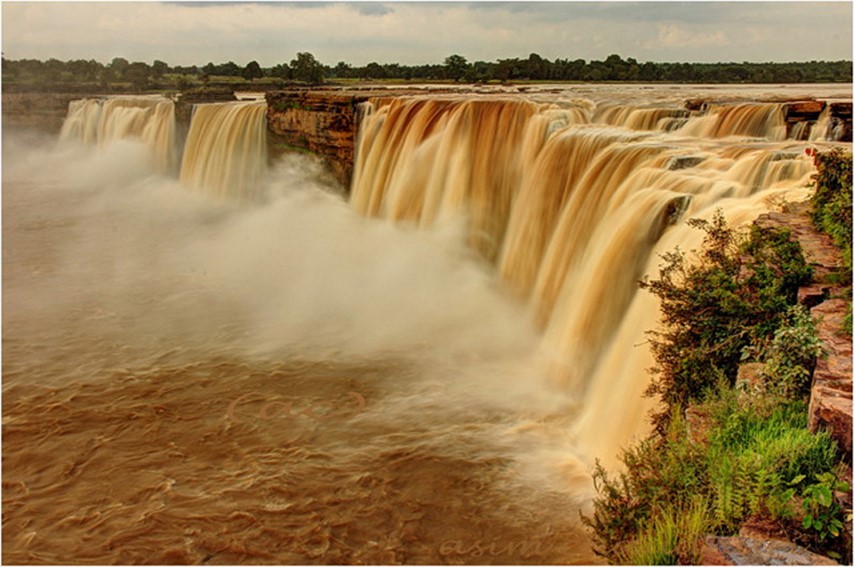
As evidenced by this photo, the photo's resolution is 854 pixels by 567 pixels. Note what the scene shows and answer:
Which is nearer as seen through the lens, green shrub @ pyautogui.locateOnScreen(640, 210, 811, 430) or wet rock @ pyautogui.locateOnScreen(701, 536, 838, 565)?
wet rock @ pyautogui.locateOnScreen(701, 536, 838, 565)

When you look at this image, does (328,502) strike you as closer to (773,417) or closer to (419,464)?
(419,464)

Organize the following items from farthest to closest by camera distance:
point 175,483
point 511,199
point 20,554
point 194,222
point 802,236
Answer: point 194,222 → point 511,199 → point 175,483 → point 802,236 → point 20,554

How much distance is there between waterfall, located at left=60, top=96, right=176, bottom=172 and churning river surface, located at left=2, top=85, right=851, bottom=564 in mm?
9582

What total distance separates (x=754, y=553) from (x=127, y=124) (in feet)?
106

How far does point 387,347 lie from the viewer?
36.9ft

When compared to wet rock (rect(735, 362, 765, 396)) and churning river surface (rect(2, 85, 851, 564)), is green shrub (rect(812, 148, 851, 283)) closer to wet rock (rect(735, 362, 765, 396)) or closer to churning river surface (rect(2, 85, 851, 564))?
churning river surface (rect(2, 85, 851, 564))

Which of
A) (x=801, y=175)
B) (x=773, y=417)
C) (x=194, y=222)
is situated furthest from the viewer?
(x=194, y=222)

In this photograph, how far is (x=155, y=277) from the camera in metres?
15.5

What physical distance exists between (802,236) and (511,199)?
7.70 m

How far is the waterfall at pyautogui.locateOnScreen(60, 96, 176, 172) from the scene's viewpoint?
2848cm

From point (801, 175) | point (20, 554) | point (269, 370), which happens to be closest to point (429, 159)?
point (269, 370)

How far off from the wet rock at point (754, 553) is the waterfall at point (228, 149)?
21.7 m

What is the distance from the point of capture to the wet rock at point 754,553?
347 centimetres

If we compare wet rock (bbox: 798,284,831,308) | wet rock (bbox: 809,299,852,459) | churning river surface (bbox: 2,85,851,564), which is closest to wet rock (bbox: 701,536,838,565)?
wet rock (bbox: 809,299,852,459)
